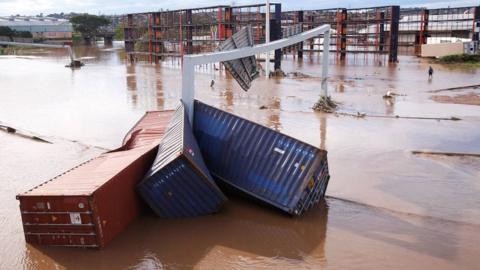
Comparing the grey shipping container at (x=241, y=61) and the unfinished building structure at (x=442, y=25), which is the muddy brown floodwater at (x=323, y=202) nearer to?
the grey shipping container at (x=241, y=61)

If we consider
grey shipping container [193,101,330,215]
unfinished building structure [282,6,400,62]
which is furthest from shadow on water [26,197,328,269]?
unfinished building structure [282,6,400,62]

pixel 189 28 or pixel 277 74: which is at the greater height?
pixel 189 28

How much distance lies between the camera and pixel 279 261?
470 inches

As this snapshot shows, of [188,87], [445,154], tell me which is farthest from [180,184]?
[445,154]

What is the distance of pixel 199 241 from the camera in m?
13.0

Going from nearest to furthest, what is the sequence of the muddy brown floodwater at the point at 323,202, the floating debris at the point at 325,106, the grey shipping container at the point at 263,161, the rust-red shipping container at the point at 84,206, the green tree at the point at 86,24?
the rust-red shipping container at the point at 84,206
the muddy brown floodwater at the point at 323,202
the grey shipping container at the point at 263,161
the floating debris at the point at 325,106
the green tree at the point at 86,24

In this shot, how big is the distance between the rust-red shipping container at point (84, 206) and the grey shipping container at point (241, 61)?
416 inches

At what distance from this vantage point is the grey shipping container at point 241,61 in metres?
23.0

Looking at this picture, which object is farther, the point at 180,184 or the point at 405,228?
the point at 405,228

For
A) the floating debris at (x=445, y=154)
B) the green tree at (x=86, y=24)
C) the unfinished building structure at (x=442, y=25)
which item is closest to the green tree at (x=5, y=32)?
the green tree at (x=86, y=24)

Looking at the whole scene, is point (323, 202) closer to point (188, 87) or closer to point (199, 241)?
point (199, 241)

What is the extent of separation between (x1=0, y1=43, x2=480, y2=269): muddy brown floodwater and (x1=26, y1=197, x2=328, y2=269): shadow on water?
0.11 feet

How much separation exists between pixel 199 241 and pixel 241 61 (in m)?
13.3

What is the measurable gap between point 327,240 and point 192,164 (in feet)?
14.5
